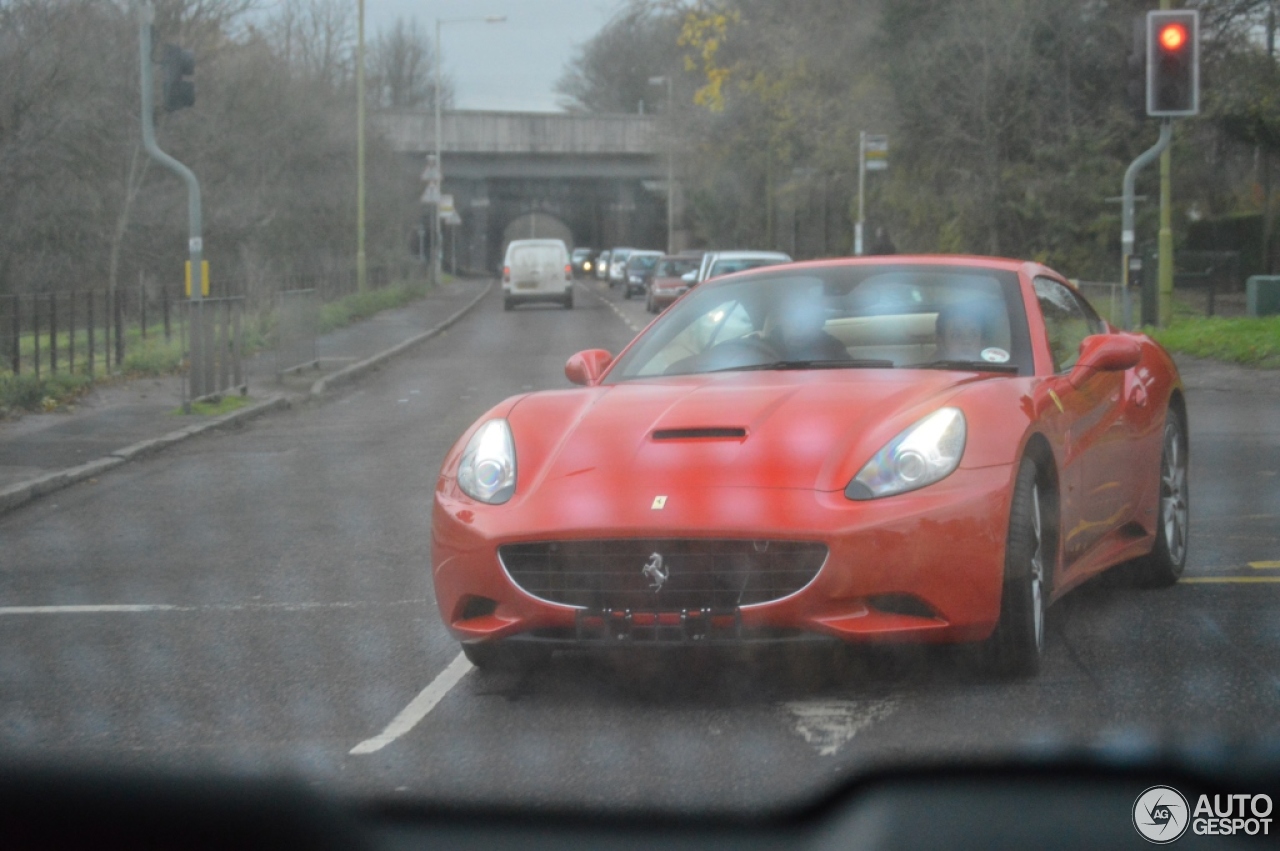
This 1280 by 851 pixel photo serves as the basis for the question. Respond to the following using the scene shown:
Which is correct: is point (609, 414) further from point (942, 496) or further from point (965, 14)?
point (965, 14)

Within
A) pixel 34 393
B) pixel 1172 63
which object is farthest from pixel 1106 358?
pixel 34 393

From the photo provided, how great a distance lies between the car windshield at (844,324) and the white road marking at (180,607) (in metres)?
1.66

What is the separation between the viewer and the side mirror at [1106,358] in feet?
20.3

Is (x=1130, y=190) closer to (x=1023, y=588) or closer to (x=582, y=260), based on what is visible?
(x=1023, y=588)

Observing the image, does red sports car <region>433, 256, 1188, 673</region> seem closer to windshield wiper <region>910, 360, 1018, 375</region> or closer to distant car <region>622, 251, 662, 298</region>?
windshield wiper <region>910, 360, 1018, 375</region>

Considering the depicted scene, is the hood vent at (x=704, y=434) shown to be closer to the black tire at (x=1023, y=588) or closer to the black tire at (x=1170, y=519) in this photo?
the black tire at (x=1023, y=588)

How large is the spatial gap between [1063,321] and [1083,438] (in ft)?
2.85

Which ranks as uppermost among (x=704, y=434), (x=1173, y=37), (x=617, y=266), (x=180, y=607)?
(x=1173, y=37)

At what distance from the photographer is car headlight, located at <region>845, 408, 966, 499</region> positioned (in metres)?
5.12

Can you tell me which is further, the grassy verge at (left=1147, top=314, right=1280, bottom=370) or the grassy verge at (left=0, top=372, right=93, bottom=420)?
the grassy verge at (left=1147, top=314, right=1280, bottom=370)

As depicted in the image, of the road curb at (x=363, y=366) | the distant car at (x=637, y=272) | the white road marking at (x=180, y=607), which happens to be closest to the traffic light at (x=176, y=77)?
the road curb at (x=363, y=366)

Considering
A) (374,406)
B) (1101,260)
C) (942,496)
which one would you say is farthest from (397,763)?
(1101,260)

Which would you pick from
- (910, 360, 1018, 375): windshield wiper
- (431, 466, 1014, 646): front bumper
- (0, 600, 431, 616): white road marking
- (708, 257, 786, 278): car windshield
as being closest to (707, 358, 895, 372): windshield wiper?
(910, 360, 1018, 375): windshield wiper

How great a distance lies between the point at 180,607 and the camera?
7.46 meters
